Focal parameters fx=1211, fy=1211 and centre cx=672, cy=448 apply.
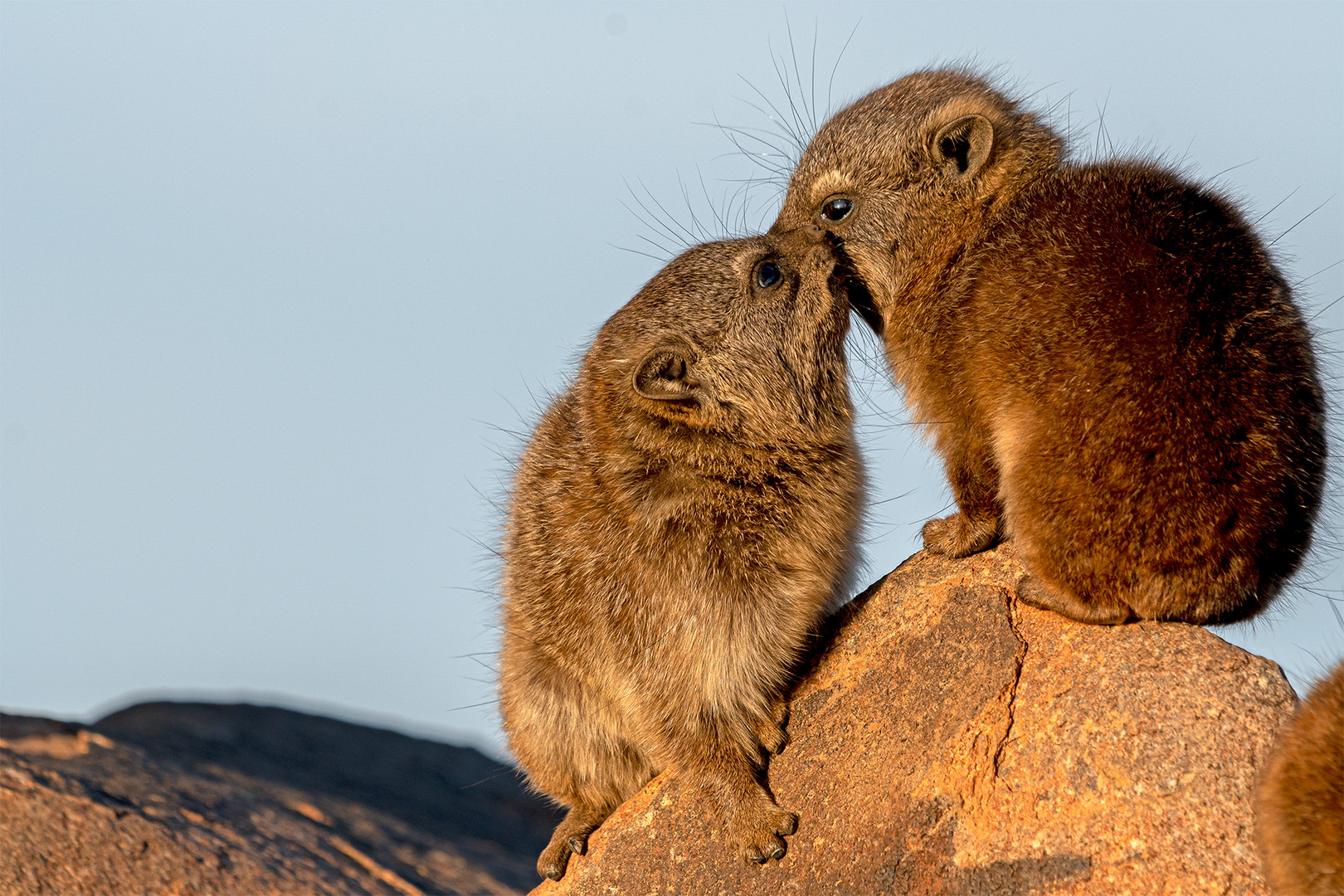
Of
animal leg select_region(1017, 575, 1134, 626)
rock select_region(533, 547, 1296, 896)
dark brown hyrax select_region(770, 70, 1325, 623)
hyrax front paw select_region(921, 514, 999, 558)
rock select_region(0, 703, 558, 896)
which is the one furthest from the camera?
rock select_region(0, 703, 558, 896)

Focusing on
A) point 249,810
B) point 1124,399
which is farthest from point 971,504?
point 249,810

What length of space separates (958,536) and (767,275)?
5.67 feet

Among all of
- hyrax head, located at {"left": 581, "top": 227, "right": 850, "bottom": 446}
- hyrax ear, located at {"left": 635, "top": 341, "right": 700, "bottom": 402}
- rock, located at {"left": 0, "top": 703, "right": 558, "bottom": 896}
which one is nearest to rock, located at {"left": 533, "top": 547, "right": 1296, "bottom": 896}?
hyrax head, located at {"left": 581, "top": 227, "right": 850, "bottom": 446}

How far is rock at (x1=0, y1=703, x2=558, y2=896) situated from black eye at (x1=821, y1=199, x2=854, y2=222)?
6047 mm

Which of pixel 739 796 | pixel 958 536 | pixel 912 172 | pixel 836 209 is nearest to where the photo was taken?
pixel 739 796

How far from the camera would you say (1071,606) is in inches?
213

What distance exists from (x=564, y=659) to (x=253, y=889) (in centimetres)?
379

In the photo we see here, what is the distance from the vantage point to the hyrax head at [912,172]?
6.64 m

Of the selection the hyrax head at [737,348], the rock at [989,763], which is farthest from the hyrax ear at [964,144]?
the rock at [989,763]

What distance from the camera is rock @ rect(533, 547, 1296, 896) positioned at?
486cm

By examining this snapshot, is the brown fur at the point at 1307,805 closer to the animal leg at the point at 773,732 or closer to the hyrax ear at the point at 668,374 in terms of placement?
the animal leg at the point at 773,732

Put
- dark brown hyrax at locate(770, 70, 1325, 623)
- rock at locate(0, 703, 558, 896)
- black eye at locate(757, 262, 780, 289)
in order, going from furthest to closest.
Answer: rock at locate(0, 703, 558, 896) → black eye at locate(757, 262, 780, 289) → dark brown hyrax at locate(770, 70, 1325, 623)

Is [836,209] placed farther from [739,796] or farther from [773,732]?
[739,796]

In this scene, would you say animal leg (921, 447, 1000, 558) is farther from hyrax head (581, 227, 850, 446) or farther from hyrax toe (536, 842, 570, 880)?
hyrax toe (536, 842, 570, 880)
